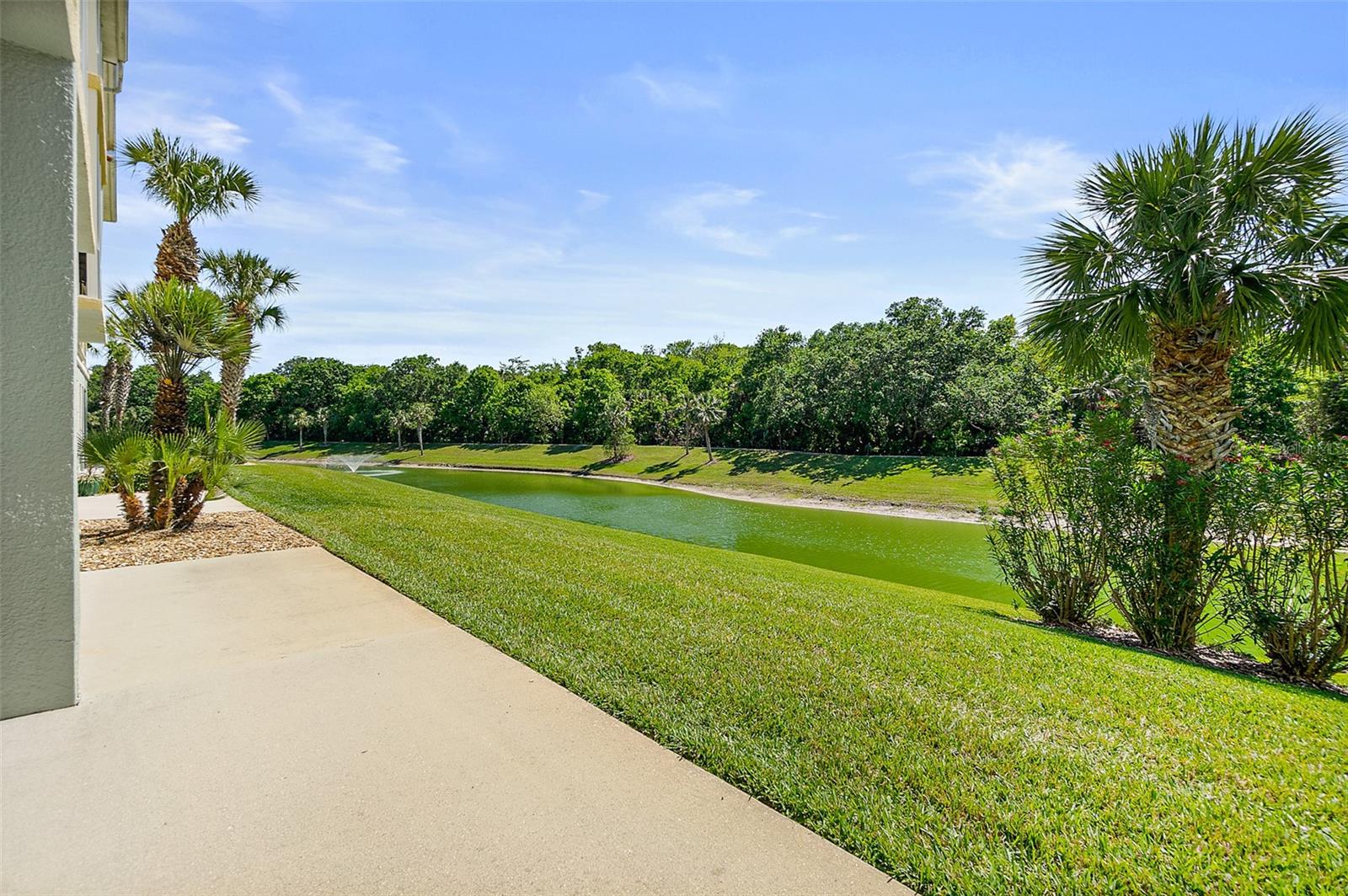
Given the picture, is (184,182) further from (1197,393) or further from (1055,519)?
(1197,393)

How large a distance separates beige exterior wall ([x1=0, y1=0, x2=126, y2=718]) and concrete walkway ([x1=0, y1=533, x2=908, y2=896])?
0.42 metres

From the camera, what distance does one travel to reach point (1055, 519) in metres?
6.64

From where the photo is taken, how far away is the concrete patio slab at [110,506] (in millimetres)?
8867

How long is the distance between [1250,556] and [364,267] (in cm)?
2044

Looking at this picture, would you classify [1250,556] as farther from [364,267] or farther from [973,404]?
[973,404]

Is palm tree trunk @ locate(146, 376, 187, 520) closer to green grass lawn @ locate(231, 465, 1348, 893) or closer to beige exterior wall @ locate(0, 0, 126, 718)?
green grass lawn @ locate(231, 465, 1348, 893)

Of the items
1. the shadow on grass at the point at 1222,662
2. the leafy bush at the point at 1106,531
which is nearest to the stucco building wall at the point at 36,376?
the shadow on grass at the point at 1222,662

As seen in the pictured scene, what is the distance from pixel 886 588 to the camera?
8.34m

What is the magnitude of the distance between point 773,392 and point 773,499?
42.4 ft

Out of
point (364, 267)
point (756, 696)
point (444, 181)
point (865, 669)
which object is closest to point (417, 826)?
point (756, 696)

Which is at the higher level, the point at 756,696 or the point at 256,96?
Result: the point at 256,96

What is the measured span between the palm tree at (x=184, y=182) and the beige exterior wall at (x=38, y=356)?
372 inches

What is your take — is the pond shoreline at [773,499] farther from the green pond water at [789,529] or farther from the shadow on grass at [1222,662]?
the shadow on grass at [1222,662]

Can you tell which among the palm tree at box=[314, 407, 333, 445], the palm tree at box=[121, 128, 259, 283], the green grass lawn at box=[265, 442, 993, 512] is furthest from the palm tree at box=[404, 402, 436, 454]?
Answer: the palm tree at box=[121, 128, 259, 283]
